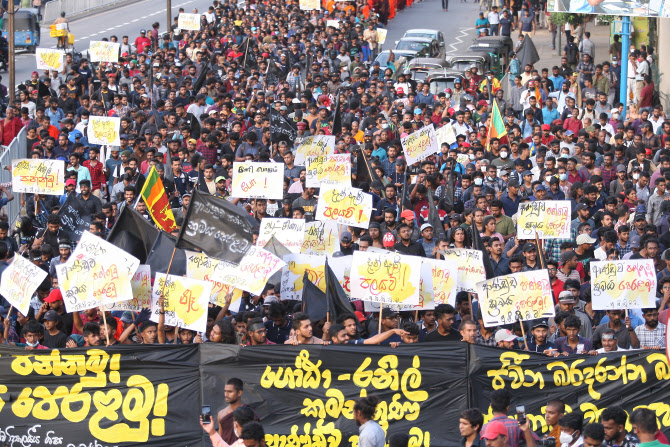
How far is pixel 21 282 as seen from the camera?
478 inches

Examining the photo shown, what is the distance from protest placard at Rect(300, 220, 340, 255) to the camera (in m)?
14.3

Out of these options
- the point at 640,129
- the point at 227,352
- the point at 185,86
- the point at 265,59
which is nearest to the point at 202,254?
the point at 227,352

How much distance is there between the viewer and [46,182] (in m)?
16.2

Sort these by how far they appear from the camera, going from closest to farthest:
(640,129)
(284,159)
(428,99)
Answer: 1. (284,159)
2. (640,129)
3. (428,99)

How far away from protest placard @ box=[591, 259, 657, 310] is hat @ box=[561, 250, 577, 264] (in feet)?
4.36

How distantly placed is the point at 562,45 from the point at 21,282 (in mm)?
27937

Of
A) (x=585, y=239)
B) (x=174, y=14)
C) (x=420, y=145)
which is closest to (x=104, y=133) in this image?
(x=420, y=145)

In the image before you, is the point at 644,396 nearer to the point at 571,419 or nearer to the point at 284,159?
the point at 571,419

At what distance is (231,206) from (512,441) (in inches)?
179

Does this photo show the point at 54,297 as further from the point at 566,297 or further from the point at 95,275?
the point at 566,297

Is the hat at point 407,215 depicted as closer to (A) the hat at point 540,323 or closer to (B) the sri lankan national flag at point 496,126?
(A) the hat at point 540,323

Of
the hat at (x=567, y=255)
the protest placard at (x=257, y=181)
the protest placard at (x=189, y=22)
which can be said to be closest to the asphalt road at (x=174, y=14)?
the protest placard at (x=189, y=22)

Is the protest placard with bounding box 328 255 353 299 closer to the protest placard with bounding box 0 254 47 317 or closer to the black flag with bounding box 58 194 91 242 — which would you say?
the protest placard with bounding box 0 254 47 317

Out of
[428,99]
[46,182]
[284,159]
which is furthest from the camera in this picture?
[428,99]
